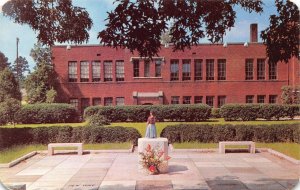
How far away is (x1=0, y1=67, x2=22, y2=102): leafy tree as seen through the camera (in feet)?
78.2

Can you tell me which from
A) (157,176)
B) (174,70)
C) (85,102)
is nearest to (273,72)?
(174,70)

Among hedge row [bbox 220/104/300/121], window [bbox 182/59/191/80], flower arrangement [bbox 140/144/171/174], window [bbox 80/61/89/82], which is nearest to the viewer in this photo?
flower arrangement [bbox 140/144/171/174]

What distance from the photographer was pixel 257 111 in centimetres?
2338

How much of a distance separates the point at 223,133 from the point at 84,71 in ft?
38.1

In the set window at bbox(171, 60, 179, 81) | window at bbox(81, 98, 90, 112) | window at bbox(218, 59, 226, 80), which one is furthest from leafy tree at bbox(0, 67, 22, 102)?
window at bbox(218, 59, 226, 80)

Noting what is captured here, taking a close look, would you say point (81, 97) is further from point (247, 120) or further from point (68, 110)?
point (247, 120)

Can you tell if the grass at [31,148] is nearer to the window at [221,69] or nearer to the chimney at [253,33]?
the window at [221,69]

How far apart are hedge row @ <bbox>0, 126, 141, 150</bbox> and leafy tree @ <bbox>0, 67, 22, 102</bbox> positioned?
5.60m

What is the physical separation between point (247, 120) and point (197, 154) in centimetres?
757

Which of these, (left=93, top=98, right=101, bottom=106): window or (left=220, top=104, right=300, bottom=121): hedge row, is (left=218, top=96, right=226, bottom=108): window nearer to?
(left=220, top=104, right=300, bottom=121): hedge row

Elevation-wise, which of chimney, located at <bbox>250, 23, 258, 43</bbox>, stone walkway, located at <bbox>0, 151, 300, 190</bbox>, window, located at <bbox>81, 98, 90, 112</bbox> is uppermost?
chimney, located at <bbox>250, 23, 258, 43</bbox>

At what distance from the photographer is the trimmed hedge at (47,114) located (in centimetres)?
2180

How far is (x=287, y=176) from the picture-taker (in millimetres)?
12289

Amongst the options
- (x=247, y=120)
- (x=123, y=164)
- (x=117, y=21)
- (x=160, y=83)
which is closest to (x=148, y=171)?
(x=123, y=164)
